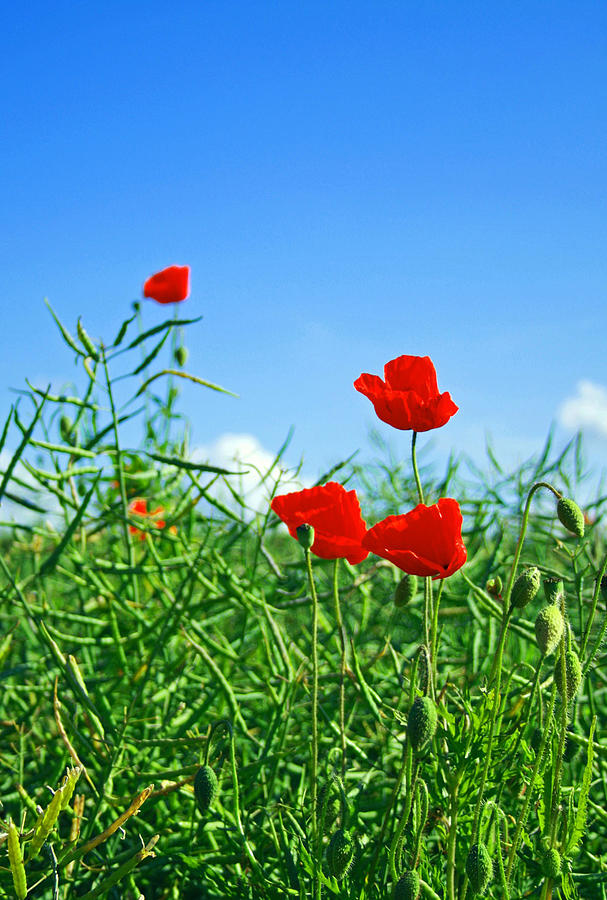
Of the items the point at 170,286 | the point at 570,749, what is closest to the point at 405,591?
the point at 570,749

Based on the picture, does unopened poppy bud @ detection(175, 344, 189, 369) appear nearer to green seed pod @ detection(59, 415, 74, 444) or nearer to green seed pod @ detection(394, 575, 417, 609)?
green seed pod @ detection(59, 415, 74, 444)

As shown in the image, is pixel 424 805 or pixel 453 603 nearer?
pixel 424 805

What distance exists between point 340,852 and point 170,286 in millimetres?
1175

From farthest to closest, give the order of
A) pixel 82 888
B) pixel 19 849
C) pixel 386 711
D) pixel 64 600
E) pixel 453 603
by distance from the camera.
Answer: pixel 64 600, pixel 453 603, pixel 386 711, pixel 82 888, pixel 19 849

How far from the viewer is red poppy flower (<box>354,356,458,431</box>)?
2.51 ft

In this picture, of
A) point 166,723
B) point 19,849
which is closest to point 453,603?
point 166,723

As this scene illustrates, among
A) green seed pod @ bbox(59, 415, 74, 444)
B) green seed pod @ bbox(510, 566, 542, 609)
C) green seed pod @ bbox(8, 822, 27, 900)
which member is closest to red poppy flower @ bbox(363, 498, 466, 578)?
green seed pod @ bbox(510, 566, 542, 609)

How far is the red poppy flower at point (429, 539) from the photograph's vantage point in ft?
2.16

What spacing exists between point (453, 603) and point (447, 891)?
2.27ft

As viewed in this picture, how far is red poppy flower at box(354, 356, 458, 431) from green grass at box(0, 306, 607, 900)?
173mm

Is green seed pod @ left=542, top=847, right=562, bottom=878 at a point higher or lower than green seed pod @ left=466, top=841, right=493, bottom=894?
higher

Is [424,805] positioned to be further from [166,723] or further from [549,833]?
[166,723]

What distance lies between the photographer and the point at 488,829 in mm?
708

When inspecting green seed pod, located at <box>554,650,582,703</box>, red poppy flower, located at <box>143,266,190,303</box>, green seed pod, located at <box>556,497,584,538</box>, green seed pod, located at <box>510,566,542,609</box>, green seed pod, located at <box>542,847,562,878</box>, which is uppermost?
red poppy flower, located at <box>143,266,190,303</box>
